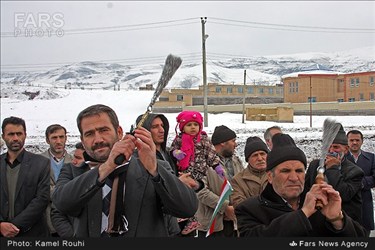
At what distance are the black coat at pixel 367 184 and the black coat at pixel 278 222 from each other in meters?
1.41

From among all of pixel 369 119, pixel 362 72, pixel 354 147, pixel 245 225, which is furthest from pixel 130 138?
pixel 354 147

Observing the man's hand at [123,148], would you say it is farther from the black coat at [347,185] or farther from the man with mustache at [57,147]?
the man with mustache at [57,147]

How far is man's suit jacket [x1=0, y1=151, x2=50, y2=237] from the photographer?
1928mm

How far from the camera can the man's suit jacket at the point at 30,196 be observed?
6.33ft

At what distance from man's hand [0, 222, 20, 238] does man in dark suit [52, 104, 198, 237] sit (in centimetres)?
50

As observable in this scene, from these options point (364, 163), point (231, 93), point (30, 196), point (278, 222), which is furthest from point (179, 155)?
point (231, 93)

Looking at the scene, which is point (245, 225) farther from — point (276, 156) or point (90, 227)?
point (90, 227)

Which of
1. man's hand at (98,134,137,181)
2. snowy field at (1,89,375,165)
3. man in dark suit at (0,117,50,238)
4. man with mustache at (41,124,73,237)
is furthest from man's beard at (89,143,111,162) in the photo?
man with mustache at (41,124,73,237)

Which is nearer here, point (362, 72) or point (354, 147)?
point (362, 72)

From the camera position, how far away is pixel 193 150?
95.7 inches

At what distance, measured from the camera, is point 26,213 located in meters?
1.94

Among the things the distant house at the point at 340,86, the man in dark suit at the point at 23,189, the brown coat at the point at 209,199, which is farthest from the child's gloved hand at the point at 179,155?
the distant house at the point at 340,86

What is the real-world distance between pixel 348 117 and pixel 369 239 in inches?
64.3

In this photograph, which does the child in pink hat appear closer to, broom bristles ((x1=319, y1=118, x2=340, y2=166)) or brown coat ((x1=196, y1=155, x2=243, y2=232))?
brown coat ((x1=196, y1=155, x2=243, y2=232))
